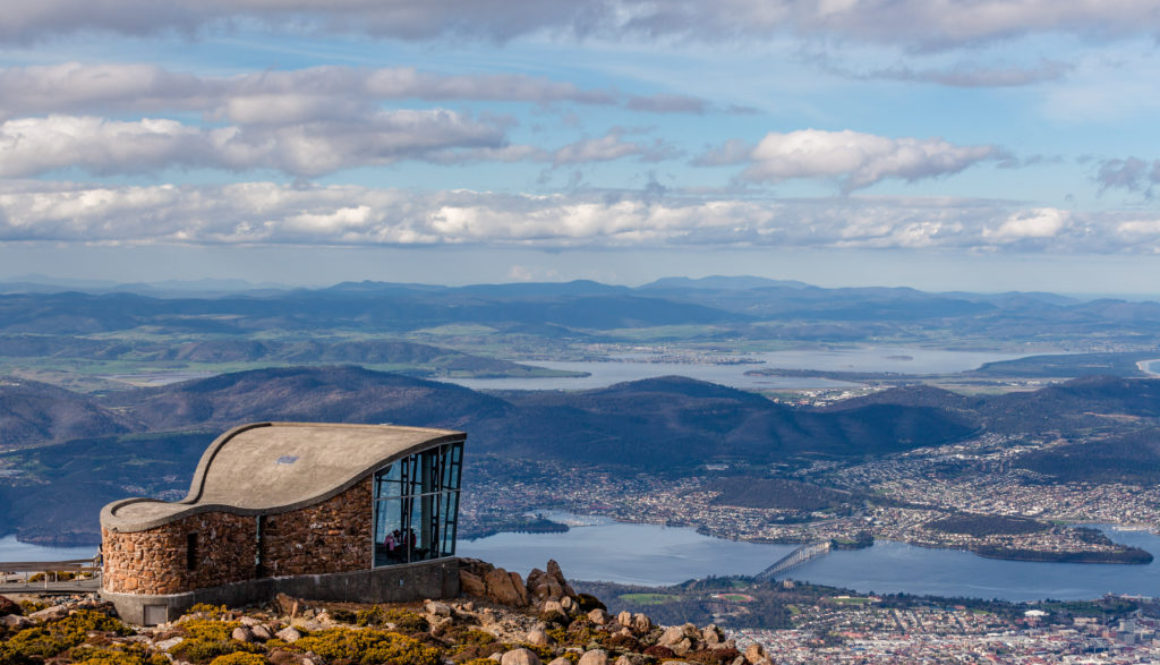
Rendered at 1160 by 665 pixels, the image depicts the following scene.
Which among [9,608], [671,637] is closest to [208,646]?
[9,608]

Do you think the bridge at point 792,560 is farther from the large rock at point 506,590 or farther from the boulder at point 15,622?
the boulder at point 15,622

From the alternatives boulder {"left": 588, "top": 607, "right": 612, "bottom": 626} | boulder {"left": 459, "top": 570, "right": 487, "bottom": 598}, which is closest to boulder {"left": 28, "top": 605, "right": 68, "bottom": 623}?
boulder {"left": 459, "top": 570, "right": 487, "bottom": 598}

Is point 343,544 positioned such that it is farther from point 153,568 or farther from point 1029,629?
point 1029,629

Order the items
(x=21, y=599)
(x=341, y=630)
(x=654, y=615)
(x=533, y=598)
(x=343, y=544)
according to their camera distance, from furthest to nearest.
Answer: (x=654, y=615), (x=533, y=598), (x=343, y=544), (x=21, y=599), (x=341, y=630)

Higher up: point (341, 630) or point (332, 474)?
point (332, 474)

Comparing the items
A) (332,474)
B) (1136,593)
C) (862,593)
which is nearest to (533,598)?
(332,474)

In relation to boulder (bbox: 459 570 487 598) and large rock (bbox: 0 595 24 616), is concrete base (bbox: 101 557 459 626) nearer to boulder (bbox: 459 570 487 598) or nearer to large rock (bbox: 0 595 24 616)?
boulder (bbox: 459 570 487 598)

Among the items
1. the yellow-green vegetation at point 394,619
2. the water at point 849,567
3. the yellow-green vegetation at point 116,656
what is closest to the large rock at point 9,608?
the yellow-green vegetation at point 116,656
